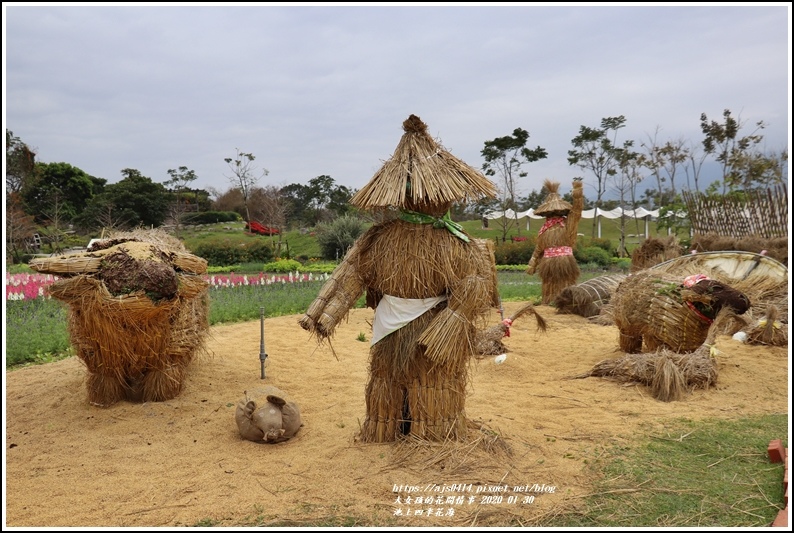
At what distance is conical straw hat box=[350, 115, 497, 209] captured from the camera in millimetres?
3963

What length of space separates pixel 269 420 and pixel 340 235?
637 inches

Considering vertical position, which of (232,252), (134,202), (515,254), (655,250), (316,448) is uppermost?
(134,202)

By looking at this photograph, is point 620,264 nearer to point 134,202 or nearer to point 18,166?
point 134,202

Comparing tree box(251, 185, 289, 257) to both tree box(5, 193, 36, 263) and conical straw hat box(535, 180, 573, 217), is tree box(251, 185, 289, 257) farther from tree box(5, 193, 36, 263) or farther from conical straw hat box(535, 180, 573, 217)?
conical straw hat box(535, 180, 573, 217)

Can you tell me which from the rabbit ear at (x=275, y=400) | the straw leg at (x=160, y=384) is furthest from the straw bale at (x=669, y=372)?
the straw leg at (x=160, y=384)

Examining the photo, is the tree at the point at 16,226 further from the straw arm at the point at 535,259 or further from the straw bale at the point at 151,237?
the straw arm at the point at 535,259

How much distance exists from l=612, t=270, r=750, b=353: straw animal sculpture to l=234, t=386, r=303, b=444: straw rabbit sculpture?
14.5ft

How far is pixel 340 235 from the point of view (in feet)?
67.3

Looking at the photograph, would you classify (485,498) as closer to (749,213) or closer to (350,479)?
(350,479)

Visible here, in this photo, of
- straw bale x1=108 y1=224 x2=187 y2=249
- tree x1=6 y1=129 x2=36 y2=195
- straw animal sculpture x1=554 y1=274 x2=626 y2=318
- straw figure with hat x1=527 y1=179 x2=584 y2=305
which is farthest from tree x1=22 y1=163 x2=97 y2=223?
straw animal sculpture x1=554 y1=274 x2=626 y2=318

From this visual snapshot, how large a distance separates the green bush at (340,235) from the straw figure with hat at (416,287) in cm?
1567

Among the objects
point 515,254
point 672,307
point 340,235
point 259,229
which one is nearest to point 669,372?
point 672,307

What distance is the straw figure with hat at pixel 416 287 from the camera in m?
4.00

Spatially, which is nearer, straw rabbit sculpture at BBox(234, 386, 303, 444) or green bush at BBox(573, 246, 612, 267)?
straw rabbit sculpture at BBox(234, 386, 303, 444)
